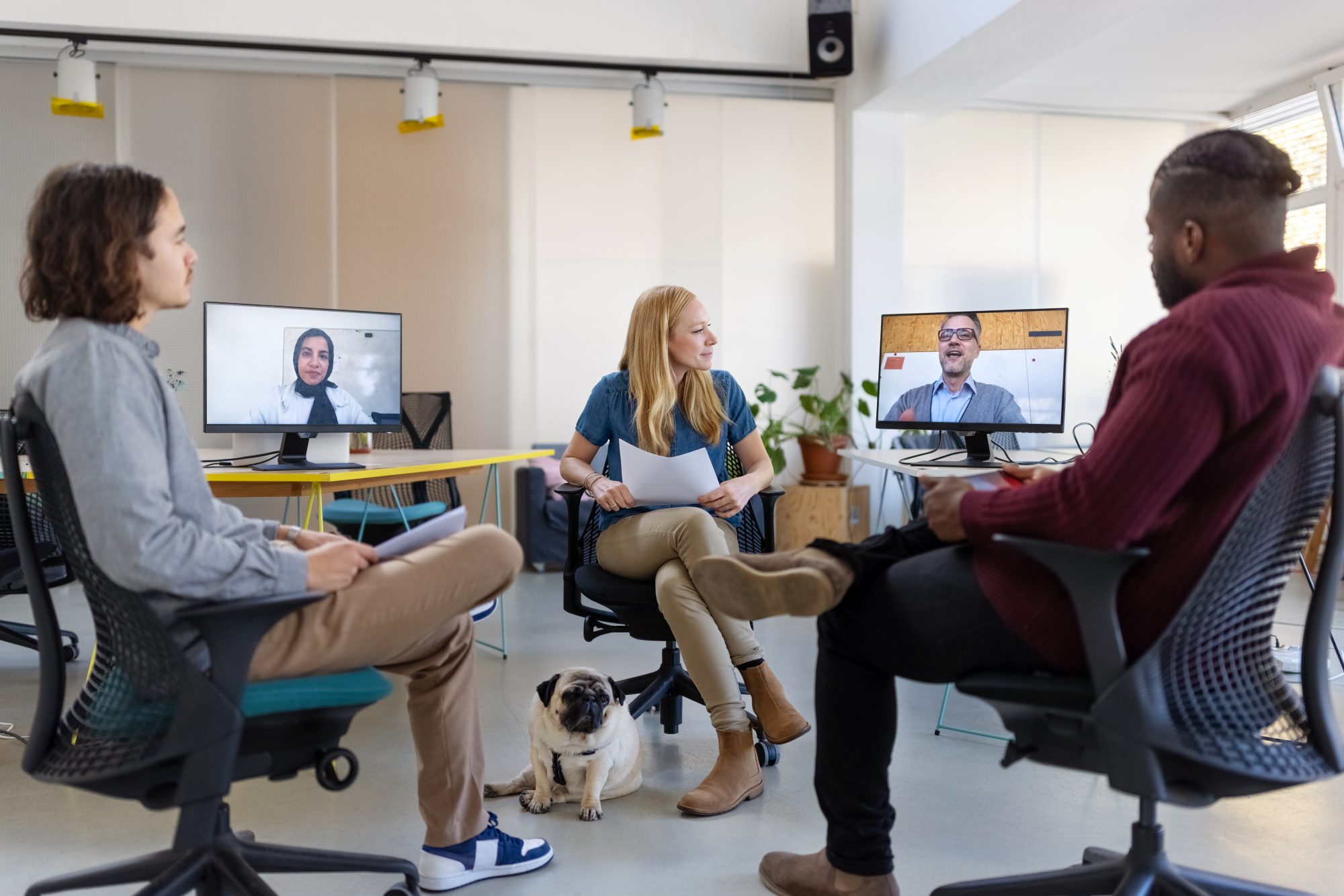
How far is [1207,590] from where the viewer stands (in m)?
1.34

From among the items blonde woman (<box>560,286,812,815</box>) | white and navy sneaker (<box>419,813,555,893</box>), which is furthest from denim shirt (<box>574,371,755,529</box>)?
white and navy sneaker (<box>419,813,555,893</box>)

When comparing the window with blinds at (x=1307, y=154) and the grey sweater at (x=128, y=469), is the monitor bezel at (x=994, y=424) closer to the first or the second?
the grey sweater at (x=128, y=469)

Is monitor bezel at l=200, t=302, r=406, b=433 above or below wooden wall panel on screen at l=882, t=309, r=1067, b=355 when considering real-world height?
below

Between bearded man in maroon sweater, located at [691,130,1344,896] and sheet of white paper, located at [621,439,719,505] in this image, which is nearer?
bearded man in maroon sweater, located at [691,130,1344,896]

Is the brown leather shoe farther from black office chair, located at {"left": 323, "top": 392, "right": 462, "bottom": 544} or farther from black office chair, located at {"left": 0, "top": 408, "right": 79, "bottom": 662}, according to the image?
black office chair, located at {"left": 323, "top": 392, "right": 462, "bottom": 544}

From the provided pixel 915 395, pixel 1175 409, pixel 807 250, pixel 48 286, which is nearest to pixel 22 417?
pixel 48 286

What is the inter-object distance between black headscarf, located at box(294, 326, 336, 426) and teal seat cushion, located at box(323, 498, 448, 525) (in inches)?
46.0

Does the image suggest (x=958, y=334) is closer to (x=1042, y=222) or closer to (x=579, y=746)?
(x=579, y=746)

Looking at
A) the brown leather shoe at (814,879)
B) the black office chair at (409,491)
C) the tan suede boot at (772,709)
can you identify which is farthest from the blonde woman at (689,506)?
the black office chair at (409,491)

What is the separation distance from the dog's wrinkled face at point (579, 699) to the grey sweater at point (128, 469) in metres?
0.93

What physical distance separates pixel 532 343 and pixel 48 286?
4.97 m

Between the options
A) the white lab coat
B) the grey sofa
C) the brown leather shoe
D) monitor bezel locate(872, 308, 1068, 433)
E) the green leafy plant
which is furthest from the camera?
the green leafy plant

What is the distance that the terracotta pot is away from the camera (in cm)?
609

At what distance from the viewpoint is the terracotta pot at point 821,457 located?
6086 millimetres
